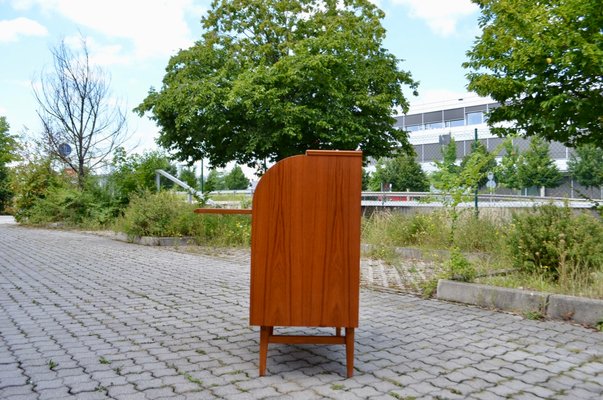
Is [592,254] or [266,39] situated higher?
[266,39]

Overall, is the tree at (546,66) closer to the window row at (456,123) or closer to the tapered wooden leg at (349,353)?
the tapered wooden leg at (349,353)

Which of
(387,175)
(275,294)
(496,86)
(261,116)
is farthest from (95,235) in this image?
(387,175)

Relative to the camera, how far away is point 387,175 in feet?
199

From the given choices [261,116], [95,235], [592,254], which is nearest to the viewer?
[592,254]

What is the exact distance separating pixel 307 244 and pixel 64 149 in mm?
20571

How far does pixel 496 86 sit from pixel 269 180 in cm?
993

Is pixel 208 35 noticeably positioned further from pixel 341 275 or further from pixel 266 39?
pixel 341 275

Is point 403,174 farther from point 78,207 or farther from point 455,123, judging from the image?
point 78,207

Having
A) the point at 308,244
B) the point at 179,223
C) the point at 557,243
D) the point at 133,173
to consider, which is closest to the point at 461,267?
the point at 557,243

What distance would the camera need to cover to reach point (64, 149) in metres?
21.2

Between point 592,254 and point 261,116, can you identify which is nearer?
point 592,254

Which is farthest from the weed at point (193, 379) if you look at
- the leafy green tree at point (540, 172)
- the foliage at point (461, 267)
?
the leafy green tree at point (540, 172)

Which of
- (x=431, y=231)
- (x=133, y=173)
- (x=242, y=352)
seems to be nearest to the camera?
(x=242, y=352)

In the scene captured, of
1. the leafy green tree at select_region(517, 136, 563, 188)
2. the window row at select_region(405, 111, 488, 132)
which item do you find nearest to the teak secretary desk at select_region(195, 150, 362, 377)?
the leafy green tree at select_region(517, 136, 563, 188)
